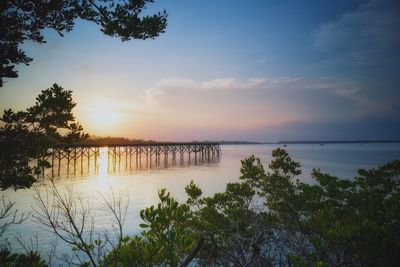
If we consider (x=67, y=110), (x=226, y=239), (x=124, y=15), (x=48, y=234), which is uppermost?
(x=124, y=15)

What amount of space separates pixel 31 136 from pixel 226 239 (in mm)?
5677

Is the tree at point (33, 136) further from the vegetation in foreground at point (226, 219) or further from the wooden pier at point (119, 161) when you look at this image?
the wooden pier at point (119, 161)

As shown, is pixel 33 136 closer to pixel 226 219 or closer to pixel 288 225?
pixel 226 219

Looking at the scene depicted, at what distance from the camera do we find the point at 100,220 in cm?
1681

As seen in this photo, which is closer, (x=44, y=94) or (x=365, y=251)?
(x=365, y=251)

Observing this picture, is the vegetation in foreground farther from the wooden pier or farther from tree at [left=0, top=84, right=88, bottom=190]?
the wooden pier

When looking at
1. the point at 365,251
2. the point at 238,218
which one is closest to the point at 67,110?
the point at 238,218

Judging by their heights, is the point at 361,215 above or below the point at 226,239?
above

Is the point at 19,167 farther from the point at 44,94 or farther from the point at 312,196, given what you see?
the point at 312,196

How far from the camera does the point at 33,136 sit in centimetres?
593

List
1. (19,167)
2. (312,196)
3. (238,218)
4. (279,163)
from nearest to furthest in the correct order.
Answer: (19,167) → (238,218) → (312,196) → (279,163)

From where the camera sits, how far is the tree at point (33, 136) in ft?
18.7

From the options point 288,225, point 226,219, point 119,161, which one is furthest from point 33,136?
point 119,161

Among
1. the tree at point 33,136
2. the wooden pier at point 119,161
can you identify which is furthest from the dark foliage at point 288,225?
the wooden pier at point 119,161
